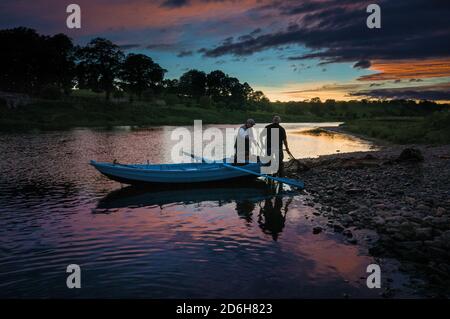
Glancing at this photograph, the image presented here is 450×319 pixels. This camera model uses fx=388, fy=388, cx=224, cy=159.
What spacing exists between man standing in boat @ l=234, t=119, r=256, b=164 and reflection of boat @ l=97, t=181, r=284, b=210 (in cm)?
185

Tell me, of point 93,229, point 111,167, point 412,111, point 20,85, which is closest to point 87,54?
point 20,85

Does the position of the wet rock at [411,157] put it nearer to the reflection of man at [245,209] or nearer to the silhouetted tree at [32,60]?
the reflection of man at [245,209]

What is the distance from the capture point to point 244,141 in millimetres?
22688

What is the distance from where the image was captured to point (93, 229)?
15.4m

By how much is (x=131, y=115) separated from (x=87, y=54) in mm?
23455

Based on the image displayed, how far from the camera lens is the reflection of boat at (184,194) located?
20.1 metres

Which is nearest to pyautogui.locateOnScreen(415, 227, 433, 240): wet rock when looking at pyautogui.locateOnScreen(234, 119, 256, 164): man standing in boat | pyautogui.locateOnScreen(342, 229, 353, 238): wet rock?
pyautogui.locateOnScreen(342, 229, 353, 238): wet rock

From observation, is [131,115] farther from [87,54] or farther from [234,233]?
[234,233]

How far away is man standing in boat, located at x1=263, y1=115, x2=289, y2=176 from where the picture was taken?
2153cm

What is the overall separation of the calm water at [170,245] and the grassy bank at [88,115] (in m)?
56.5

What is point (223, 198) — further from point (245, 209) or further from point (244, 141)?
point (244, 141)

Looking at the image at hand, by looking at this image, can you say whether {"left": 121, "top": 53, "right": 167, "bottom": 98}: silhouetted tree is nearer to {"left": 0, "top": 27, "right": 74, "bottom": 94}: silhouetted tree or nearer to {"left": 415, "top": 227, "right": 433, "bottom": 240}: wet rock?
{"left": 0, "top": 27, "right": 74, "bottom": 94}: silhouetted tree

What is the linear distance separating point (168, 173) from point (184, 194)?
5.25ft

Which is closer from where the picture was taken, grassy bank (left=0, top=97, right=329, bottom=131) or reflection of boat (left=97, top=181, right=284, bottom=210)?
reflection of boat (left=97, top=181, right=284, bottom=210)
